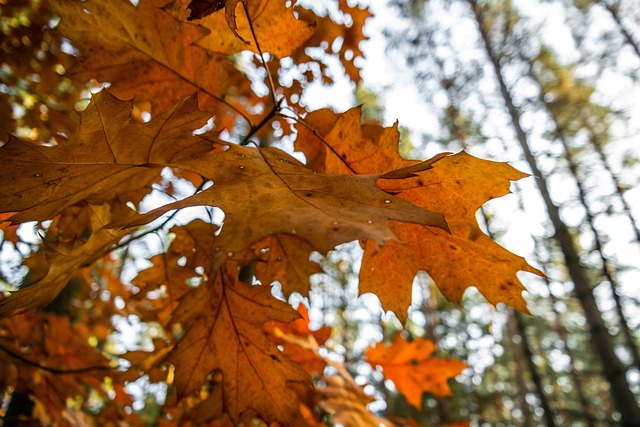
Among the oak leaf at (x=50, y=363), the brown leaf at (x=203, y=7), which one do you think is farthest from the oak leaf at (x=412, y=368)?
the brown leaf at (x=203, y=7)

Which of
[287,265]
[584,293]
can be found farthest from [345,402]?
[584,293]

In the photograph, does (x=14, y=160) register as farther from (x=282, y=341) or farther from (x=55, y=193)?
(x=282, y=341)

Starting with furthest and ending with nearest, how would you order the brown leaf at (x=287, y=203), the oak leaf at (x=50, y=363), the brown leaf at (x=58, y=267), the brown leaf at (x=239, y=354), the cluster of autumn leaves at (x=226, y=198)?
the oak leaf at (x=50, y=363) → the brown leaf at (x=239, y=354) → the brown leaf at (x=58, y=267) → the cluster of autumn leaves at (x=226, y=198) → the brown leaf at (x=287, y=203)

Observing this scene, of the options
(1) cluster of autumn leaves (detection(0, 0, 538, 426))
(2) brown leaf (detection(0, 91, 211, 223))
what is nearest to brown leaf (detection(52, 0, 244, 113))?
(1) cluster of autumn leaves (detection(0, 0, 538, 426))

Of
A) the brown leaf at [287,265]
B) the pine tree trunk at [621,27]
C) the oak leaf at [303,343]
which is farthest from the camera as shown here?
the pine tree trunk at [621,27]

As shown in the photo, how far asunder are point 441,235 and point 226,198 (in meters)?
0.48

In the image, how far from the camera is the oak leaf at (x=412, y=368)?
2092mm

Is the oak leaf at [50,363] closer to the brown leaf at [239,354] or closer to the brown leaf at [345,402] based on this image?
the brown leaf at [239,354]

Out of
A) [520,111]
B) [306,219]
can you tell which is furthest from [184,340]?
[520,111]

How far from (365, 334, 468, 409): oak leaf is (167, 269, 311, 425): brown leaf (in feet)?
3.74

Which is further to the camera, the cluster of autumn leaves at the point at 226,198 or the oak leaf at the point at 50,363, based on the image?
the oak leaf at the point at 50,363

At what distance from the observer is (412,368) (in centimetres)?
214

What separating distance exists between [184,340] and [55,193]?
0.47 m

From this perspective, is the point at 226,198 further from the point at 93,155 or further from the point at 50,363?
the point at 50,363
